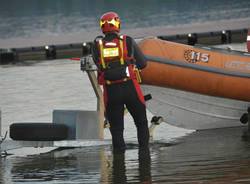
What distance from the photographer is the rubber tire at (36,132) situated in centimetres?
716

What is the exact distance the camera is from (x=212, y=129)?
8836 mm

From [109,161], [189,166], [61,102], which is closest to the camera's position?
[189,166]

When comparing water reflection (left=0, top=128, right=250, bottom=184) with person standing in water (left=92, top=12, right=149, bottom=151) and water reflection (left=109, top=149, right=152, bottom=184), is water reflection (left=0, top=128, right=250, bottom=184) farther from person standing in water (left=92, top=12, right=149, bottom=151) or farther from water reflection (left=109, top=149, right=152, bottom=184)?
person standing in water (left=92, top=12, right=149, bottom=151)

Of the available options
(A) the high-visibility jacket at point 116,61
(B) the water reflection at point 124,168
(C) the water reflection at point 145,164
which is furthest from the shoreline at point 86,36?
(A) the high-visibility jacket at point 116,61

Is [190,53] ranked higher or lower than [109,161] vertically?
higher

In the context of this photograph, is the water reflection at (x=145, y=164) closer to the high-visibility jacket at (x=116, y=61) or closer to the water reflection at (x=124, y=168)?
the water reflection at (x=124, y=168)

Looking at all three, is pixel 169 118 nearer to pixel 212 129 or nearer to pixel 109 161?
pixel 212 129

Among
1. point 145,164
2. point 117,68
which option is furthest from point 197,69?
point 145,164

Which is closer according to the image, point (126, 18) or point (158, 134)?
point (158, 134)

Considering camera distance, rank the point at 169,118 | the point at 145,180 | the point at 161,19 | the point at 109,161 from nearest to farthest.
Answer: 1. the point at 145,180
2. the point at 109,161
3. the point at 169,118
4. the point at 161,19

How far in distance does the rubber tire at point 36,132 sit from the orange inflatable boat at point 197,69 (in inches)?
48.1

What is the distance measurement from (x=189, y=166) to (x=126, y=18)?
82.9 metres

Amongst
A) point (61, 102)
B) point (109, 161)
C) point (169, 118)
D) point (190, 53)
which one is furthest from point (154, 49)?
point (61, 102)

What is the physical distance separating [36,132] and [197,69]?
199cm
